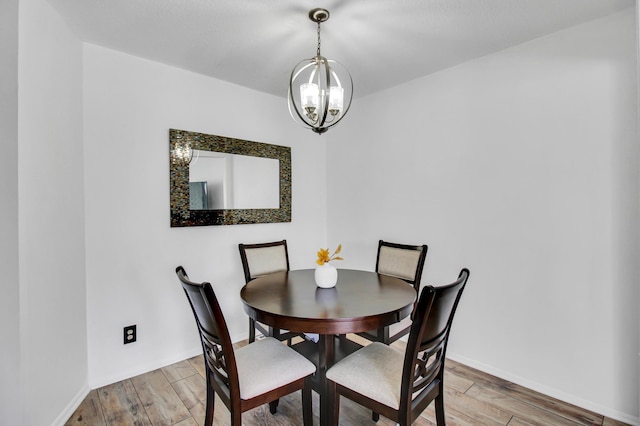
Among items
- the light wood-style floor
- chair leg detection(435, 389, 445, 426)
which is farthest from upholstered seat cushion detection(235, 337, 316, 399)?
chair leg detection(435, 389, 445, 426)

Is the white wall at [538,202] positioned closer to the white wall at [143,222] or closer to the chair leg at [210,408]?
the white wall at [143,222]

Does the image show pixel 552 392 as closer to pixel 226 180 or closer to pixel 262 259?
pixel 262 259

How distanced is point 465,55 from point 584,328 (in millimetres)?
2068

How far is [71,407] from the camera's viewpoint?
75.8 inches

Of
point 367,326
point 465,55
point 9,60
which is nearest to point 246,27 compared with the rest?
point 9,60

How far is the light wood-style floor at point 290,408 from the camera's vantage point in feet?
6.08

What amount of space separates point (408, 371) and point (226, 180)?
2183 millimetres

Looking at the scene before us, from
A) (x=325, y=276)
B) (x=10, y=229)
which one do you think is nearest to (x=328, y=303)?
(x=325, y=276)

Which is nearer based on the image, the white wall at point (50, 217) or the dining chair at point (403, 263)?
the white wall at point (50, 217)

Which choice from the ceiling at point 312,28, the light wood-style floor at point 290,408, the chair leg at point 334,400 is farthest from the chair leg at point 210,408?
the ceiling at point 312,28

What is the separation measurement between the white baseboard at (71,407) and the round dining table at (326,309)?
125 cm

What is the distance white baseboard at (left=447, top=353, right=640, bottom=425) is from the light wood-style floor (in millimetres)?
40

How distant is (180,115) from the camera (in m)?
2.62

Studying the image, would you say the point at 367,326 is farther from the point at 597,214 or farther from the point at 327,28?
the point at 327,28
